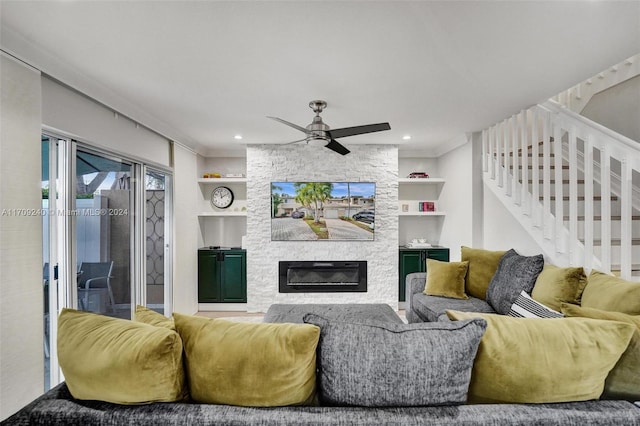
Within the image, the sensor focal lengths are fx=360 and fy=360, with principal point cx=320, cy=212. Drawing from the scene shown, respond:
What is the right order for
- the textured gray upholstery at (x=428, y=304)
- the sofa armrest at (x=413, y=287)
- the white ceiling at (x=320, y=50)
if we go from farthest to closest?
the sofa armrest at (x=413, y=287), the textured gray upholstery at (x=428, y=304), the white ceiling at (x=320, y=50)

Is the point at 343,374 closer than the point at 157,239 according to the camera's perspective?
Yes

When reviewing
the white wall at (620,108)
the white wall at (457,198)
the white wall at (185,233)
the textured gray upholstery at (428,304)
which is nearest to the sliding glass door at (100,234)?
the white wall at (185,233)

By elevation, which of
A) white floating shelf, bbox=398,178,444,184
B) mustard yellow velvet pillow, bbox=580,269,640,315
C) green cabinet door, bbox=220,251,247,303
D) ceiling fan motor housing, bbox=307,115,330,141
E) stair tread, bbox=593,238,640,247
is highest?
ceiling fan motor housing, bbox=307,115,330,141

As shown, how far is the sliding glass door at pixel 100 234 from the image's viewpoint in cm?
264

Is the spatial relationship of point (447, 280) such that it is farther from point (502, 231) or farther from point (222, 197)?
point (222, 197)

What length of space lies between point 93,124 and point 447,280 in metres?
3.61

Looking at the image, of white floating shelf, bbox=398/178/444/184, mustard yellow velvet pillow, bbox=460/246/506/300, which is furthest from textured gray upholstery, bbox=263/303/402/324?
white floating shelf, bbox=398/178/444/184

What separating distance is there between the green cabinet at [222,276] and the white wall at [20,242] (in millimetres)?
3098

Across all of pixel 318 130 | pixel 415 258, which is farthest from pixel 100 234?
pixel 415 258

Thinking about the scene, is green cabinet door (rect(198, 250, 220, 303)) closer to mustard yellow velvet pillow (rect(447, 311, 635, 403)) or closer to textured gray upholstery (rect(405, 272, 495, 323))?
textured gray upholstery (rect(405, 272, 495, 323))

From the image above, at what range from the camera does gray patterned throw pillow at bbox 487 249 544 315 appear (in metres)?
3.04

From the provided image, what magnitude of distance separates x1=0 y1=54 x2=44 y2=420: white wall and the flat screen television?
3.23 m

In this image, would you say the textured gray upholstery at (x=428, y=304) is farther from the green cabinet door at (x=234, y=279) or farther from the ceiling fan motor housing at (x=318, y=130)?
the green cabinet door at (x=234, y=279)

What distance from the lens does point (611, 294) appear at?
6.97ft
